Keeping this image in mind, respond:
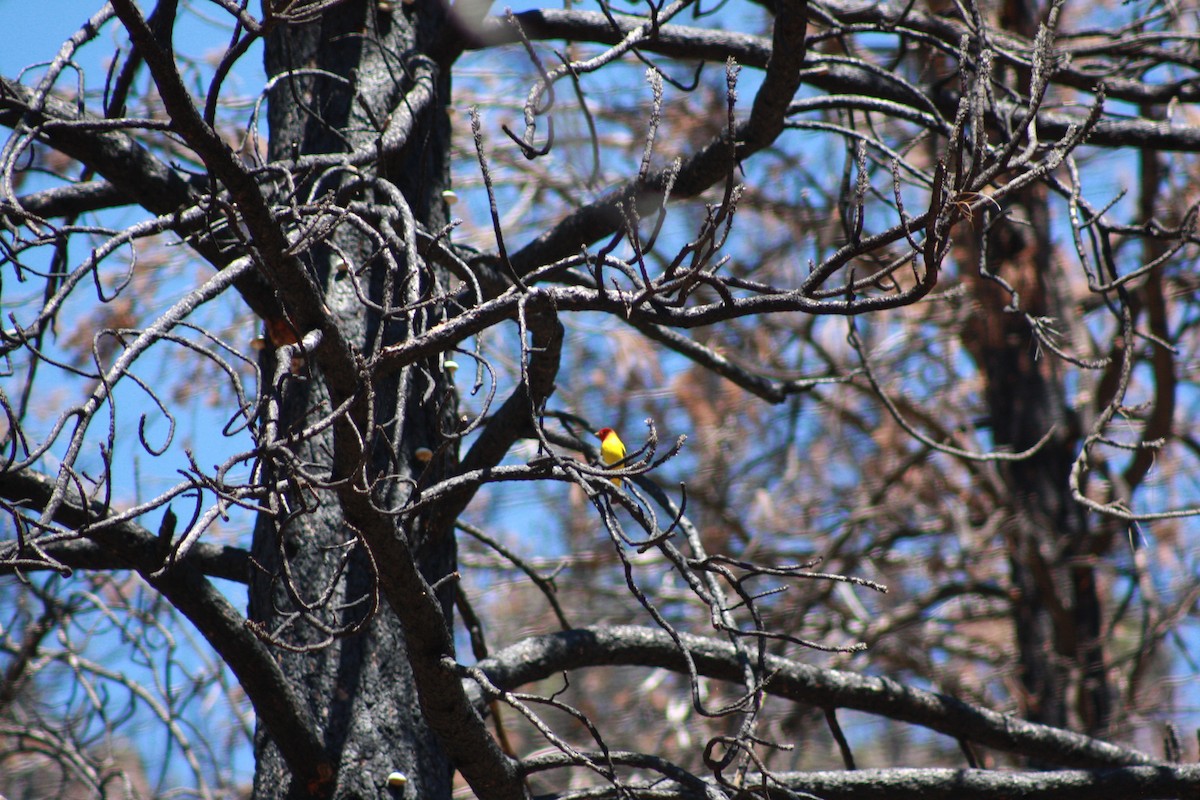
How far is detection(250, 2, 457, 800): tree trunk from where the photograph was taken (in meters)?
2.29

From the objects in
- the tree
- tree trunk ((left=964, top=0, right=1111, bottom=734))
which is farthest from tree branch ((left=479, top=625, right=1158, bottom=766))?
tree trunk ((left=964, top=0, right=1111, bottom=734))

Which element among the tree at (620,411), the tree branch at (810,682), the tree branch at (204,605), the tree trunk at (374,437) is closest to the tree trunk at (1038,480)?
the tree at (620,411)

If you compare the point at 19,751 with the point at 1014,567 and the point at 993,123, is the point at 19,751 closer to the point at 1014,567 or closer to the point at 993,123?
the point at 993,123

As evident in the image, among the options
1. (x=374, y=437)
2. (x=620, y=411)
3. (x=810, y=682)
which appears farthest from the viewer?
(x=620, y=411)

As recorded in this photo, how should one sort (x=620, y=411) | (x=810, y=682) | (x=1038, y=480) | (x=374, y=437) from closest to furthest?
(x=374, y=437), (x=810, y=682), (x=1038, y=480), (x=620, y=411)

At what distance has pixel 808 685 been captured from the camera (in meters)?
2.71

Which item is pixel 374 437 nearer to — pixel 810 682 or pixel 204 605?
pixel 204 605

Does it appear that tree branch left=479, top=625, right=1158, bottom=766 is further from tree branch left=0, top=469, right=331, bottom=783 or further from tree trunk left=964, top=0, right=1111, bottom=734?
tree trunk left=964, top=0, right=1111, bottom=734

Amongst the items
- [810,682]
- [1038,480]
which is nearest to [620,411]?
[1038,480]

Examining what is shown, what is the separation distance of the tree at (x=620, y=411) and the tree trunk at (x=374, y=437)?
11 mm

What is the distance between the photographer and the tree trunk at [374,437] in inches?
90.2

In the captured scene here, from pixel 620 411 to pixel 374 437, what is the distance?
201 inches

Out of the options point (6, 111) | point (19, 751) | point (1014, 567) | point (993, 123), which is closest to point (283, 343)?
point (6, 111)

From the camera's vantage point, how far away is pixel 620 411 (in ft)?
23.4
